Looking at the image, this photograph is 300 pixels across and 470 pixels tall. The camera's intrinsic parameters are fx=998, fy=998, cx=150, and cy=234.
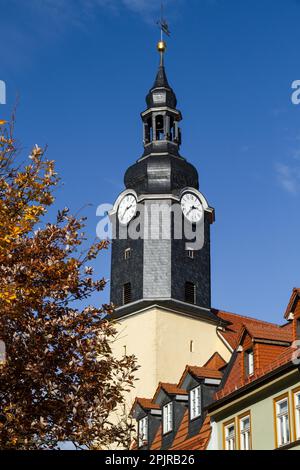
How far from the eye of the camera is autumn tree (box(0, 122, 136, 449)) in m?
15.0

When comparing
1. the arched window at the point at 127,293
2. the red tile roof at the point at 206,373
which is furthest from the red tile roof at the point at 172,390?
the arched window at the point at 127,293

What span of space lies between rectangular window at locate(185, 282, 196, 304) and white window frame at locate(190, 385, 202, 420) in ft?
58.7

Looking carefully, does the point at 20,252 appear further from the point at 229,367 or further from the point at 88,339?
the point at 229,367

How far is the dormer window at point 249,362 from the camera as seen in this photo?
100 ft

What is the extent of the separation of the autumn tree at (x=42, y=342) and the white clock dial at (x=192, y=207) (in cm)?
3838

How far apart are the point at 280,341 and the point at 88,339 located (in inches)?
579

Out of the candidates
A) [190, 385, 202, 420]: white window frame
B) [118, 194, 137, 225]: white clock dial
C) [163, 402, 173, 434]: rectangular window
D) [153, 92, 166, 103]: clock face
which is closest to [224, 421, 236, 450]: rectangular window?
[190, 385, 202, 420]: white window frame

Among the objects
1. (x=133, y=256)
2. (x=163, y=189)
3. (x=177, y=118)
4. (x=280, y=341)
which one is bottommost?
(x=280, y=341)

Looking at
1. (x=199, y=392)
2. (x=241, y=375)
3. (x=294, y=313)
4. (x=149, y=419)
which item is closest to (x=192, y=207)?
(x=149, y=419)

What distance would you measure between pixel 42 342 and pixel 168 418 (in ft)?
77.6

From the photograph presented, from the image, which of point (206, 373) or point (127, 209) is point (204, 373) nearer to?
point (206, 373)

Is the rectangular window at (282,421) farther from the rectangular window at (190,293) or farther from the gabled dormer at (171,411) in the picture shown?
the rectangular window at (190,293)
